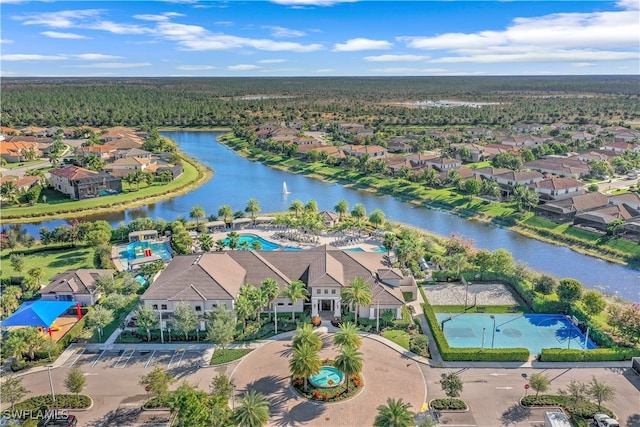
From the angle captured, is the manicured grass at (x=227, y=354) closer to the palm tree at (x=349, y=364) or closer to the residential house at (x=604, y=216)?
the palm tree at (x=349, y=364)

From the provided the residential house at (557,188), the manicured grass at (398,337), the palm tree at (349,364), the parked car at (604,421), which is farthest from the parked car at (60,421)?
the residential house at (557,188)

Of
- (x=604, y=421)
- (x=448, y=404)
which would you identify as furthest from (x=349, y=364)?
(x=604, y=421)

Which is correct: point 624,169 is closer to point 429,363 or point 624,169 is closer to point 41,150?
point 429,363

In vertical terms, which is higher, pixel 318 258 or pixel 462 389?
pixel 318 258

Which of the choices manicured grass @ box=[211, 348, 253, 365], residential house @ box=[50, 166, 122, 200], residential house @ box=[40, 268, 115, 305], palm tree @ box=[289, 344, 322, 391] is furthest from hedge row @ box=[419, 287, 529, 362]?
residential house @ box=[50, 166, 122, 200]

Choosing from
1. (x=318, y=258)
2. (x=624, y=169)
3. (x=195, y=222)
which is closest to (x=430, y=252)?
(x=318, y=258)
